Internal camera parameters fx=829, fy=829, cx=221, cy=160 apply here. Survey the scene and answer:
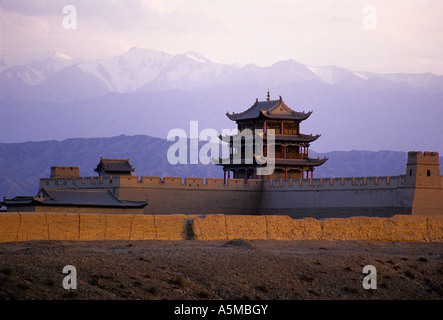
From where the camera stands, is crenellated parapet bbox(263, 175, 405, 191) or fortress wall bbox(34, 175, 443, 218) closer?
fortress wall bbox(34, 175, 443, 218)

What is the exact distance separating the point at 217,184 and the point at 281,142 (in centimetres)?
834

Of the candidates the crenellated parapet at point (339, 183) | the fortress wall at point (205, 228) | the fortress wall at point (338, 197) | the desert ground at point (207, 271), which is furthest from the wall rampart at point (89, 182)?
the desert ground at point (207, 271)

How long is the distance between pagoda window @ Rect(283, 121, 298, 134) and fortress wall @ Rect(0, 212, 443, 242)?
86.3 feet

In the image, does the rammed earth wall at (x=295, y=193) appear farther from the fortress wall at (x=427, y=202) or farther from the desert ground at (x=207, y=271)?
the desert ground at (x=207, y=271)

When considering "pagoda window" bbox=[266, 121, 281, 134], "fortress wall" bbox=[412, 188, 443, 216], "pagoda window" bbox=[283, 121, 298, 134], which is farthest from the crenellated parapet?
"pagoda window" bbox=[283, 121, 298, 134]

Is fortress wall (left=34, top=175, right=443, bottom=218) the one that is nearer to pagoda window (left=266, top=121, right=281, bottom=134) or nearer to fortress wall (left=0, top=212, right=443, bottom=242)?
pagoda window (left=266, top=121, right=281, bottom=134)

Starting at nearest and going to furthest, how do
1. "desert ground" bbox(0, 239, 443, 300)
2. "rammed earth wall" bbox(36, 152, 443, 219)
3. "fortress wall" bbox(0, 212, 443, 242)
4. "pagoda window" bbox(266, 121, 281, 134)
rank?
"desert ground" bbox(0, 239, 443, 300) → "fortress wall" bbox(0, 212, 443, 242) → "rammed earth wall" bbox(36, 152, 443, 219) → "pagoda window" bbox(266, 121, 281, 134)

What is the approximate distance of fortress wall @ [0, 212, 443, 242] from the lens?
25.9 metres

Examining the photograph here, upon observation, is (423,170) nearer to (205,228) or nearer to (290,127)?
(290,127)

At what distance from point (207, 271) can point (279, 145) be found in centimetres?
3910

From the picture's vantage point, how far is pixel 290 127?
60656mm
